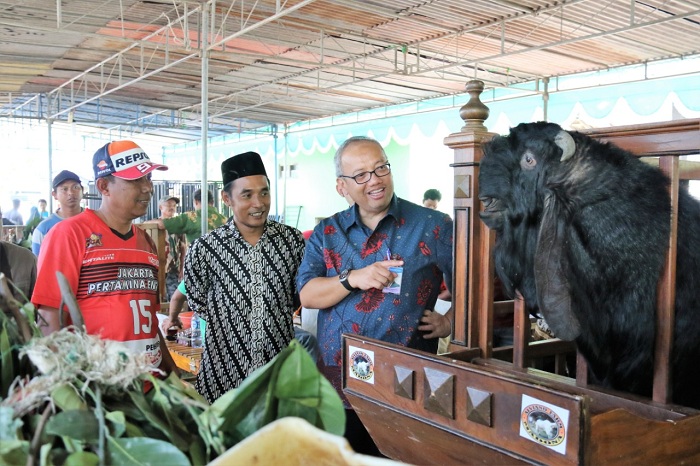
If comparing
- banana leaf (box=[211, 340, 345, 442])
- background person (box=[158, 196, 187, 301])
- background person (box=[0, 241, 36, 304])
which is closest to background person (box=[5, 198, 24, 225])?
background person (box=[158, 196, 187, 301])

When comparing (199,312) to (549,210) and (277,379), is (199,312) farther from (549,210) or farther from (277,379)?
(277,379)

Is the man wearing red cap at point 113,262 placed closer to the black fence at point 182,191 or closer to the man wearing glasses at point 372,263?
the man wearing glasses at point 372,263

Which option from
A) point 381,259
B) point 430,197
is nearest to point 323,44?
point 430,197

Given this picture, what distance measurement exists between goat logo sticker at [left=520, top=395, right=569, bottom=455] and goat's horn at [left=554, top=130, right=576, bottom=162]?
0.50 metres

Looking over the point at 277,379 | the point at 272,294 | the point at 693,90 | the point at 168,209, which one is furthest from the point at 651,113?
the point at 277,379

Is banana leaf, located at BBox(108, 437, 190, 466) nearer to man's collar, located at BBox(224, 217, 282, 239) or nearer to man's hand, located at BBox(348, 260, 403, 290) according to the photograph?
man's hand, located at BBox(348, 260, 403, 290)

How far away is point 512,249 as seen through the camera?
134 centimetres

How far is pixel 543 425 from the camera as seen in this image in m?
0.96

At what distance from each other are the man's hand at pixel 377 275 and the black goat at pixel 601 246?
434 mm

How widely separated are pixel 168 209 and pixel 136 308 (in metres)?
6.22

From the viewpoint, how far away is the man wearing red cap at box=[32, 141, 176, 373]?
6.28ft

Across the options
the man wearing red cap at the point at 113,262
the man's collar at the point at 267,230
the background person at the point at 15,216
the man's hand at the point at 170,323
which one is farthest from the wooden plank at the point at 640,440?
the background person at the point at 15,216

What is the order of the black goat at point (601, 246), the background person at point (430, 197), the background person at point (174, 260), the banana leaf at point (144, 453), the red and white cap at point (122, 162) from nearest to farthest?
the banana leaf at point (144, 453), the black goat at point (601, 246), the red and white cap at point (122, 162), the background person at point (174, 260), the background person at point (430, 197)

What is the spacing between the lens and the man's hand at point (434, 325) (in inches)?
71.9
